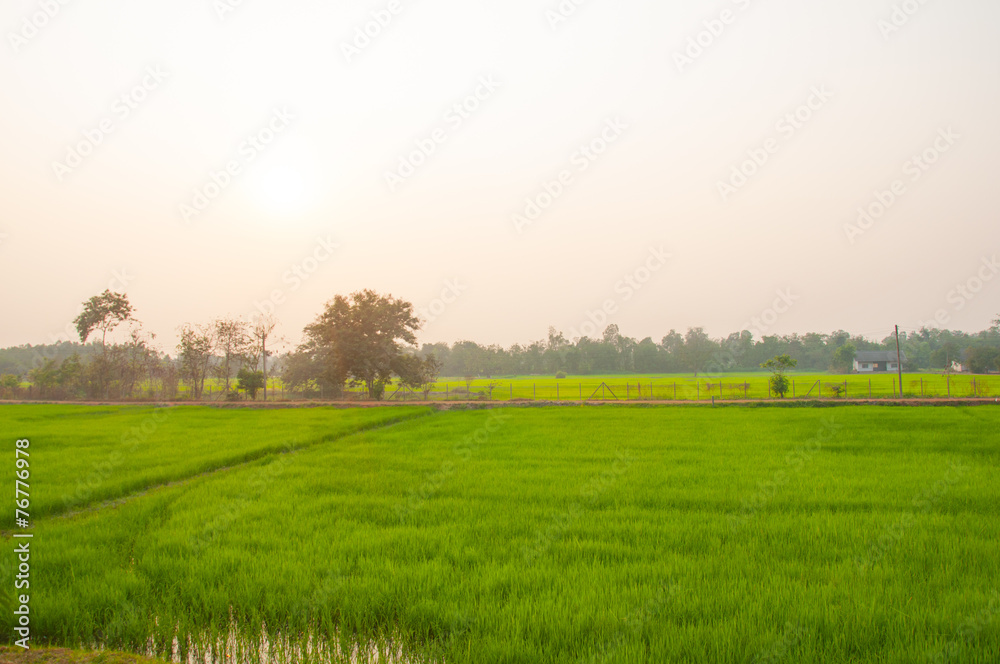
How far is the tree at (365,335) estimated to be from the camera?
37.5 m

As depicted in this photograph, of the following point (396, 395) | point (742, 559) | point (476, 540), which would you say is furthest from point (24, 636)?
point (396, 395)

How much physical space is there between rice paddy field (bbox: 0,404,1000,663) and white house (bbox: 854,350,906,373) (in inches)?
3383

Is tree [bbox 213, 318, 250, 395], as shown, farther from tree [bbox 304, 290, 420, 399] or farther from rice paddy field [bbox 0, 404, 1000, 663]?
rice paddy field [bbox 0, 404, 1000, 663]

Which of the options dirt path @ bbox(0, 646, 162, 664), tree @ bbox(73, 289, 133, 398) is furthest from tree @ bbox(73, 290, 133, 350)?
dirt path @ bbox(0, 646, 162, 664)

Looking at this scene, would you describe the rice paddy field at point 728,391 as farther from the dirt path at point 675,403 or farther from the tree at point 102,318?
the tree at point 102,318

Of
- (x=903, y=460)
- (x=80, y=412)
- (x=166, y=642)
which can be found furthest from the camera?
(x=80, y=412)

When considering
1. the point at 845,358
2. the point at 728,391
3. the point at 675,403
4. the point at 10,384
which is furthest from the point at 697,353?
the point at 10,384

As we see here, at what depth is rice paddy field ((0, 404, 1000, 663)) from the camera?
3.80 m

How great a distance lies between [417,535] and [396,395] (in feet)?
113

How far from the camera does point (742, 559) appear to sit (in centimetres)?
514

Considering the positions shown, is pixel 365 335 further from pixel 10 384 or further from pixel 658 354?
pixel 658 354

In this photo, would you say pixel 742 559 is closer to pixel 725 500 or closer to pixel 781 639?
pixel 781 639

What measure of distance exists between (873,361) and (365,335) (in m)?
82.7

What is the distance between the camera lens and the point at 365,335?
3797 centimetres
